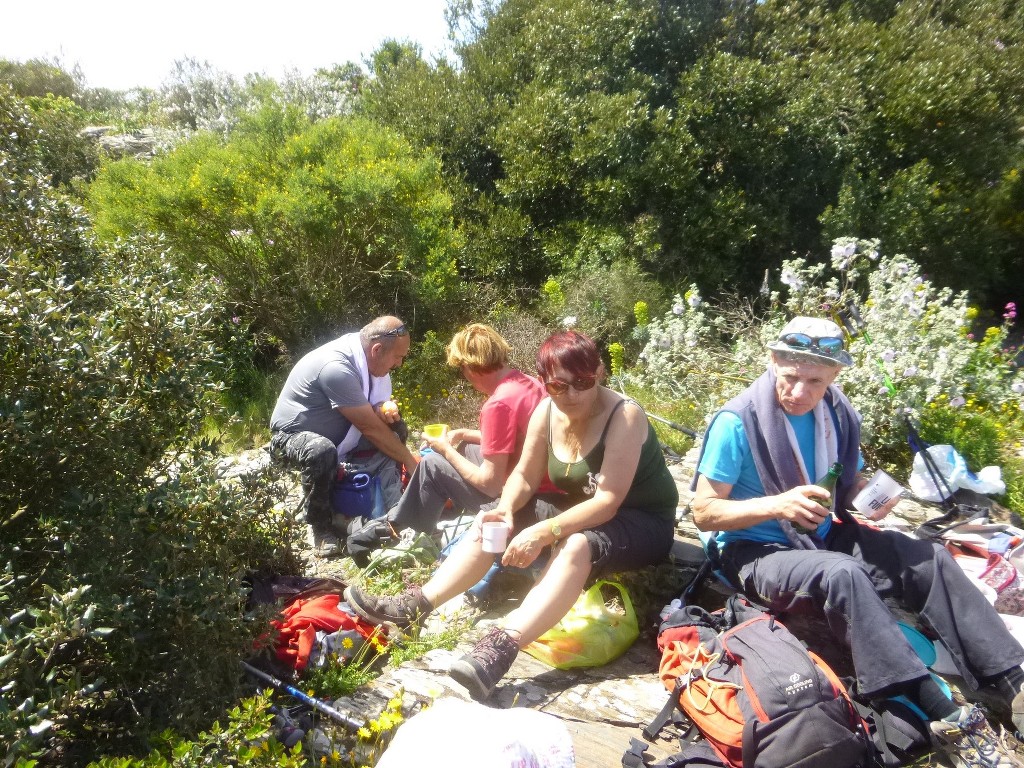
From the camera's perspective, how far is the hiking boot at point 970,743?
7.43 feet

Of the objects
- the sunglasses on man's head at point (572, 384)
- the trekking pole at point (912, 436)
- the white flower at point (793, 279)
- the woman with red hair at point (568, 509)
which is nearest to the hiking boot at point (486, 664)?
the woman with red hair at point (568, 509)

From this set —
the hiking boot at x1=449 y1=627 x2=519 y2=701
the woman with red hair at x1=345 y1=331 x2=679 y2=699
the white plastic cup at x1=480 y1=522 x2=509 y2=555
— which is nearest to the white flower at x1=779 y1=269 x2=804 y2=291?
the woman with red hair at x1=345 y1=331 x2=679 y2=699

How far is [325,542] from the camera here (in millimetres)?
4145

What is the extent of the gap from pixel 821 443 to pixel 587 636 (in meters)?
1.23

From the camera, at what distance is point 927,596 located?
104 inches

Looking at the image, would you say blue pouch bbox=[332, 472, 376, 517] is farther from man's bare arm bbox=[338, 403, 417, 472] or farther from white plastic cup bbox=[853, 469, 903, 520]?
white plastic cup bbox=[853, 469, 903, 520]

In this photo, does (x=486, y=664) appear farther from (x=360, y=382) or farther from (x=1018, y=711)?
(x=360, y=382)

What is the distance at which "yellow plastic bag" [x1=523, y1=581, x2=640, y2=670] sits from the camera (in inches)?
112

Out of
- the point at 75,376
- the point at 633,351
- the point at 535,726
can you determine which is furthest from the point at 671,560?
the point at 633,351

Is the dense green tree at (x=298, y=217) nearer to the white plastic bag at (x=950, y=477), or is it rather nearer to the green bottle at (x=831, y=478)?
the white plastic bag at (x=950, y=477)

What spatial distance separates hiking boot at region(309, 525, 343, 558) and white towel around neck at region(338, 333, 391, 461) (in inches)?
17.0

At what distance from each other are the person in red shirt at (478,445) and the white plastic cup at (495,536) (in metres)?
0.47

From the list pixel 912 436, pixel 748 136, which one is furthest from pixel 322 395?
pixel 748 136

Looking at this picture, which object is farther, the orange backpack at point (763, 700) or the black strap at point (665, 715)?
the black strap at point (665, 715)
